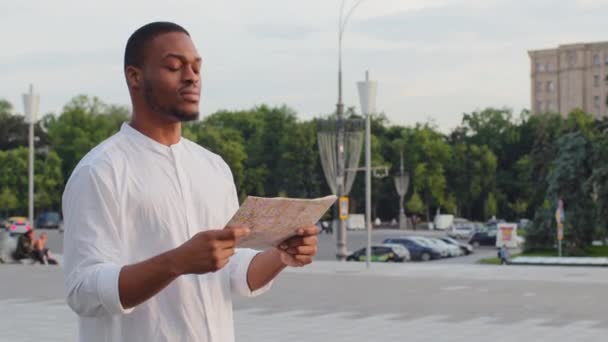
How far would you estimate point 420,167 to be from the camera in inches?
3337

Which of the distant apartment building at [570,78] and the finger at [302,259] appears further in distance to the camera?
the distant apartment building at [570,78]

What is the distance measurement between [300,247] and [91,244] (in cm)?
70

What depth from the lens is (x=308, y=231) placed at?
3.33 m

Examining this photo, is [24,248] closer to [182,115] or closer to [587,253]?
[587,253]

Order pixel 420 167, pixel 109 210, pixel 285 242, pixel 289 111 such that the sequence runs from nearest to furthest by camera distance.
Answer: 1. pixel 109 210
2. pixel 285 242
3. pixel 420 167
4. pixel 289 111

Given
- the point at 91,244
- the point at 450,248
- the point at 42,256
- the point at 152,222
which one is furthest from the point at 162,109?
the point at 450,248

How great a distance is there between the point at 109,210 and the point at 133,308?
0.32m

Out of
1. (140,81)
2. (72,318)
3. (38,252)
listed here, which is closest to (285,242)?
(140,81)

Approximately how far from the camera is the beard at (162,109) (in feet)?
10.9

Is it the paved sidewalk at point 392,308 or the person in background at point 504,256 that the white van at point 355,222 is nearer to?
the person in background at point 504,256

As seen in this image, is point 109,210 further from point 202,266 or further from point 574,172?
point 574,172

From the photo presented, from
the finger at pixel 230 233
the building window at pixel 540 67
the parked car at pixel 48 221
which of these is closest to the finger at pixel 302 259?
the finger at pixel 230 233

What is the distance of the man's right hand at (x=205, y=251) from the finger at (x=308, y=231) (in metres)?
0.41

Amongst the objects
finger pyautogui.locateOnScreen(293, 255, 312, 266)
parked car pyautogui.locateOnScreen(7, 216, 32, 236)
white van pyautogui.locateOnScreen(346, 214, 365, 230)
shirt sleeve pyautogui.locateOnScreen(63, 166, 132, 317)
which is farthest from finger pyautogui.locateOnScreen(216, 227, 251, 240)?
white van pyautogui.locateOnScreen(346, 214, 365, 230)
